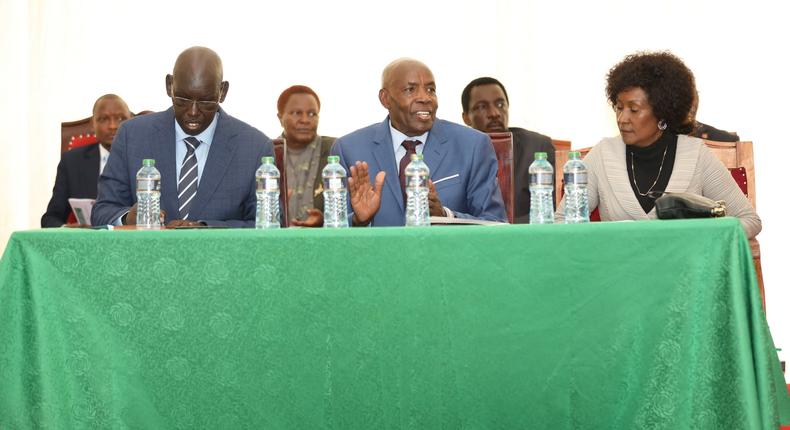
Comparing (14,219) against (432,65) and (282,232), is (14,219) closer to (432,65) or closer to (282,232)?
(432,65)

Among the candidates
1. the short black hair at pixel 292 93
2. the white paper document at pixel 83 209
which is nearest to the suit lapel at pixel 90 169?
the white paper document at pixel 83 209

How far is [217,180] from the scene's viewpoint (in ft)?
10.4

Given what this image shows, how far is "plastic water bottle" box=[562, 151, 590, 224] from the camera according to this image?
9.05 feet

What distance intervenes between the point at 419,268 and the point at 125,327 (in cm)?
72

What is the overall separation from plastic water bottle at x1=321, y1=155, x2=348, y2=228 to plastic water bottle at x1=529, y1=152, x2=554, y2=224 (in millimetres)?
587

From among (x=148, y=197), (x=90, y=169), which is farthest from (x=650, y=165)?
(x=90, y=169)

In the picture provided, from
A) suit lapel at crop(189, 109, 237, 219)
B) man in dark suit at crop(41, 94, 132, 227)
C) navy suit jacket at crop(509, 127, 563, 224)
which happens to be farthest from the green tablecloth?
man in dark suit at crop(41, 94, 132, 227)

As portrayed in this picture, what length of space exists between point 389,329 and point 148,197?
1.20m

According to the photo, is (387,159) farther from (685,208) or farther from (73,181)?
(73,181)

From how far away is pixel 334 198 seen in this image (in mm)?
2643

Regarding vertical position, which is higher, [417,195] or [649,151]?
[649,151]

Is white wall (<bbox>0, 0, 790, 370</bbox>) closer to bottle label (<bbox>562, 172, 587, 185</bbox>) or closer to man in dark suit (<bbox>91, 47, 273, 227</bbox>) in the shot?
man in dark suit (<bbox>91, 47, 273, 227</bbox>)

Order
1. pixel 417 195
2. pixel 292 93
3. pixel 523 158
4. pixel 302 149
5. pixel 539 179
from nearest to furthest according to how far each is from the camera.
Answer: pixel 539 179, pixel 417 195, pixel 523 158, pixel 302 149, pixel 292 93

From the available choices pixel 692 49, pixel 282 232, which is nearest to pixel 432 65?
pixel 692 49
